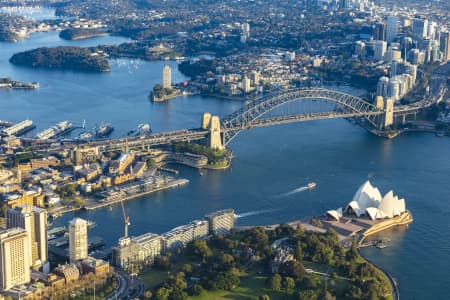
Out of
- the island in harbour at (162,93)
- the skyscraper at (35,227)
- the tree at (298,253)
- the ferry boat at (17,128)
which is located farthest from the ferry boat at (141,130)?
the tree at (298,253)

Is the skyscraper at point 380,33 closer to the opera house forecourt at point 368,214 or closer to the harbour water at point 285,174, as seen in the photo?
the harbour water at point 285,174

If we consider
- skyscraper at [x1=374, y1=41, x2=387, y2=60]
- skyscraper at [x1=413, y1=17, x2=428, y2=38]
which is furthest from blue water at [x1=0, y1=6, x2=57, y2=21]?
skyscraper at [x1=374, y1=41, x2=387, y2=60]

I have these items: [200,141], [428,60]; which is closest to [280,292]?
[200,141]

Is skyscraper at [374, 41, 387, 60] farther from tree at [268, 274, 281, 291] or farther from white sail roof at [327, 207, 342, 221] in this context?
tree at [268, 274, 281, 291]

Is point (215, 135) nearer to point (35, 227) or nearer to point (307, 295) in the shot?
point (35, 227)

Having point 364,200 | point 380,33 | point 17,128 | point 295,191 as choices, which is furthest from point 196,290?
point 380,33

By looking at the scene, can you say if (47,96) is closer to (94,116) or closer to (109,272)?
(94,116)

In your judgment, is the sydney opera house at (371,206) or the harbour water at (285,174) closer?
the harbour water at (285,174)
